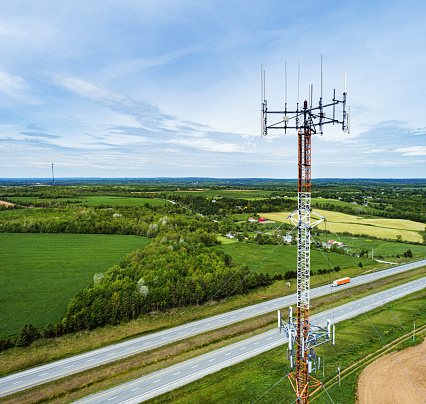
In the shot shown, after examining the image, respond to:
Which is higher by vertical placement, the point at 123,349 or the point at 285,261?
the point at 285,261

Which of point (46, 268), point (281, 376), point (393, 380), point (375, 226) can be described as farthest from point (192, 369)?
point (375, 226)

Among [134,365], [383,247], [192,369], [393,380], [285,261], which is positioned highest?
[285,261]

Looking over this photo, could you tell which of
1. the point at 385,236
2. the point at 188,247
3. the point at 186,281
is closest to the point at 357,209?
the point at 385,236

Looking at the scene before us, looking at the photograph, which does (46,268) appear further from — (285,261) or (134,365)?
(285,261)

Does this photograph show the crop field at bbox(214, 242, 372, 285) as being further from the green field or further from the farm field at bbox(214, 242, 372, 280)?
the green field

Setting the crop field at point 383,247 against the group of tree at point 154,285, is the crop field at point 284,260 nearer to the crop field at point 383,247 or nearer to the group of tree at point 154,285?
the crop field at point 383,247

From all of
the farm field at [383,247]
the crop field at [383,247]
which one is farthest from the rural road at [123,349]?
the crop field at [383,247]

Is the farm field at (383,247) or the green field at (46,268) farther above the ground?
the green field at (46,268)
